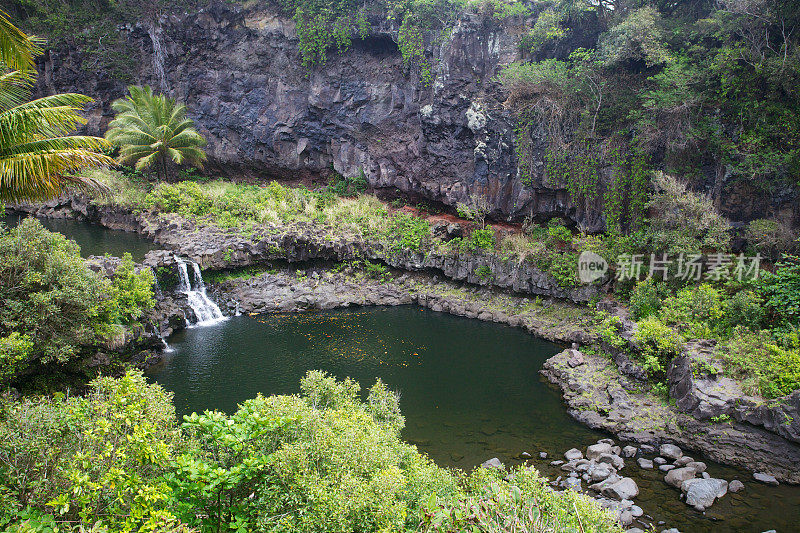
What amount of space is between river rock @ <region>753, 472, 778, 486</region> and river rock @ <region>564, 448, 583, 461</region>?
411 cm

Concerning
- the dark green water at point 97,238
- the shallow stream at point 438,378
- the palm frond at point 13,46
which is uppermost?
the palm frond at point 13,46

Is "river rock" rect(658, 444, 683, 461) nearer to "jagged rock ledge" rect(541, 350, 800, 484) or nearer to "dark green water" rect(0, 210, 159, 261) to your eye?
"jagged rock ledge" rect(541, 350, 800, 484)

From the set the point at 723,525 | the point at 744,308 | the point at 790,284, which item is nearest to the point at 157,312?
the point at 723,525

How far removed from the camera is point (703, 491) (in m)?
10.6

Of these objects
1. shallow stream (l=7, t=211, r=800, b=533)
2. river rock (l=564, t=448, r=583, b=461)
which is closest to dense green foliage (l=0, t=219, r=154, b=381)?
shallow stream (l=7, t=211, r=800, b=533)

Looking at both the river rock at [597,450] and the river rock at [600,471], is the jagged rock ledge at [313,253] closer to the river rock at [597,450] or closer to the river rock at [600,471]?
the river rock at [597,450]

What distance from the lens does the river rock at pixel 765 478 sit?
11.1m

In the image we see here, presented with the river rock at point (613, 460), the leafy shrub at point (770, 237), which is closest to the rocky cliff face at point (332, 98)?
the leafy shrub at point (770, 237)

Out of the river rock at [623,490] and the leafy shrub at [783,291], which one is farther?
the leafy shrub at [783,291]

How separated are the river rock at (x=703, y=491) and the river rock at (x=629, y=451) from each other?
1564mm

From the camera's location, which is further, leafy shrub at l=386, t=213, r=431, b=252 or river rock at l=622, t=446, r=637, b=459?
leafy shrub at l=386, t=213, r=431, b=252

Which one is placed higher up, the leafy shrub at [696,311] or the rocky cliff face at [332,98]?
the rocky cliff face at [332,98]

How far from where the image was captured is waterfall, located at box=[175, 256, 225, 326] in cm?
2095

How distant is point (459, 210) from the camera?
26.1m
